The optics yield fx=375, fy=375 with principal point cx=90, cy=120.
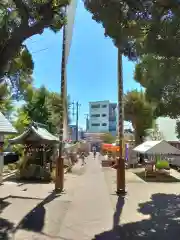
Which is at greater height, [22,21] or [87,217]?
[22,21]

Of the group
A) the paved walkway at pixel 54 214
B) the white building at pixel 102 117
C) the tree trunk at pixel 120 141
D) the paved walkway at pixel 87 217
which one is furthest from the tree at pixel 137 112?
the white building at pixel 102 117

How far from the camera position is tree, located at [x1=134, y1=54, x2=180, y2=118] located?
10242 millimetres

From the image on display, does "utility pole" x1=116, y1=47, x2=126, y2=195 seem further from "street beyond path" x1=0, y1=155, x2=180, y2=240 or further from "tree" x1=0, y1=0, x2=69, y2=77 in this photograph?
"tree" x1=0, y1=0, x2=69, y2=77

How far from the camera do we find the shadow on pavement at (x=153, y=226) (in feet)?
28.1

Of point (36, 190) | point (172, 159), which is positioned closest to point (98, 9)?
point (36, 190)

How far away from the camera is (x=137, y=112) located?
1960 inches

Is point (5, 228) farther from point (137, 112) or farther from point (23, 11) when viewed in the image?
point (137, 112)

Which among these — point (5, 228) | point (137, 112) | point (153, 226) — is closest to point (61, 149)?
point (153, 226)

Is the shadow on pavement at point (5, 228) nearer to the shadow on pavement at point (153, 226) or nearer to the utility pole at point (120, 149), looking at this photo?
the shadow on pavement at point (153, 226)

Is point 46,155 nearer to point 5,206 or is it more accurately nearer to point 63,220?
point 5,206

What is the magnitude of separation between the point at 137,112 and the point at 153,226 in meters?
40.5

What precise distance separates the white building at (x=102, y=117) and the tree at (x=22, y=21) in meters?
142

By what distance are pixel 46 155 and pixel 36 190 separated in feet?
26.7

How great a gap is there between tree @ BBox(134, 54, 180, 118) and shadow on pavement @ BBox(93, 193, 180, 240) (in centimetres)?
367
